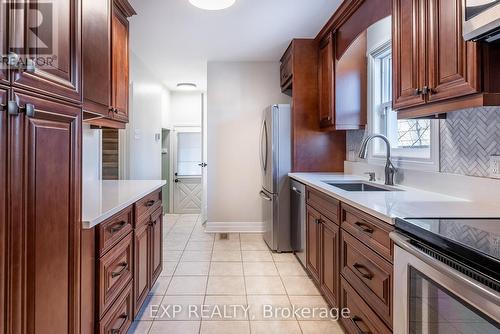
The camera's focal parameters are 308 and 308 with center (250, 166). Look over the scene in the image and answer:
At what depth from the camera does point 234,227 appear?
4586mm

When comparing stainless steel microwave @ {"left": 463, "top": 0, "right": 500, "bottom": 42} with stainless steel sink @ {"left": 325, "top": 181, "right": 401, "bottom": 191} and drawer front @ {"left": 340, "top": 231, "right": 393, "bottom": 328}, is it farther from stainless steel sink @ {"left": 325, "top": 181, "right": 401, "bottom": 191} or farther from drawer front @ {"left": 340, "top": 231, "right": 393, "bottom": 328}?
stainless steel sink @ {"left": 325, "top": 181, "right": 401, "bottom": 191}

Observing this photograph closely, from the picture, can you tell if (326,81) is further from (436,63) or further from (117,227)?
(117,227)

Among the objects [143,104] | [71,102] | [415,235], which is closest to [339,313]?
[415,235]

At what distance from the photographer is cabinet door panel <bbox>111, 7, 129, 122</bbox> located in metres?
2.34

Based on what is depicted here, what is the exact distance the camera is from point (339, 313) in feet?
6.78

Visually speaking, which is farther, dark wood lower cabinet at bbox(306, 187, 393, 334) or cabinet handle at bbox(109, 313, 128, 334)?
cabinet handle at bbox(109, 313, 128, 334)

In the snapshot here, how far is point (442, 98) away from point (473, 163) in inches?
19.9

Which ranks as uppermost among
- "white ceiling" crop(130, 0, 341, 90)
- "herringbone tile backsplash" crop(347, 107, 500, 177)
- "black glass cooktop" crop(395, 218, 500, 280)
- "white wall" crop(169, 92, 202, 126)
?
"white ceiling" crop(130, 0, 341, 90)

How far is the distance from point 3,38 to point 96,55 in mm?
1155

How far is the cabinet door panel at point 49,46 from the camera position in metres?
0.92

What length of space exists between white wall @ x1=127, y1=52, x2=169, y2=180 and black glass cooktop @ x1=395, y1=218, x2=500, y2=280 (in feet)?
11.7

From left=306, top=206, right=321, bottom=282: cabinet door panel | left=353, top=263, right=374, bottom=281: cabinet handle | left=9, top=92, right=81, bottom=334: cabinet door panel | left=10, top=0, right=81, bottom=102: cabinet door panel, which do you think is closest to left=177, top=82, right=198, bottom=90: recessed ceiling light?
left=306, top=206, right=321, bottom=282: cabinet door panel

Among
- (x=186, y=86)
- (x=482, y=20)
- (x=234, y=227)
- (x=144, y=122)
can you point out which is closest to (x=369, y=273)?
(x=482, y=20)

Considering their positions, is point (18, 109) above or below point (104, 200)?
above
